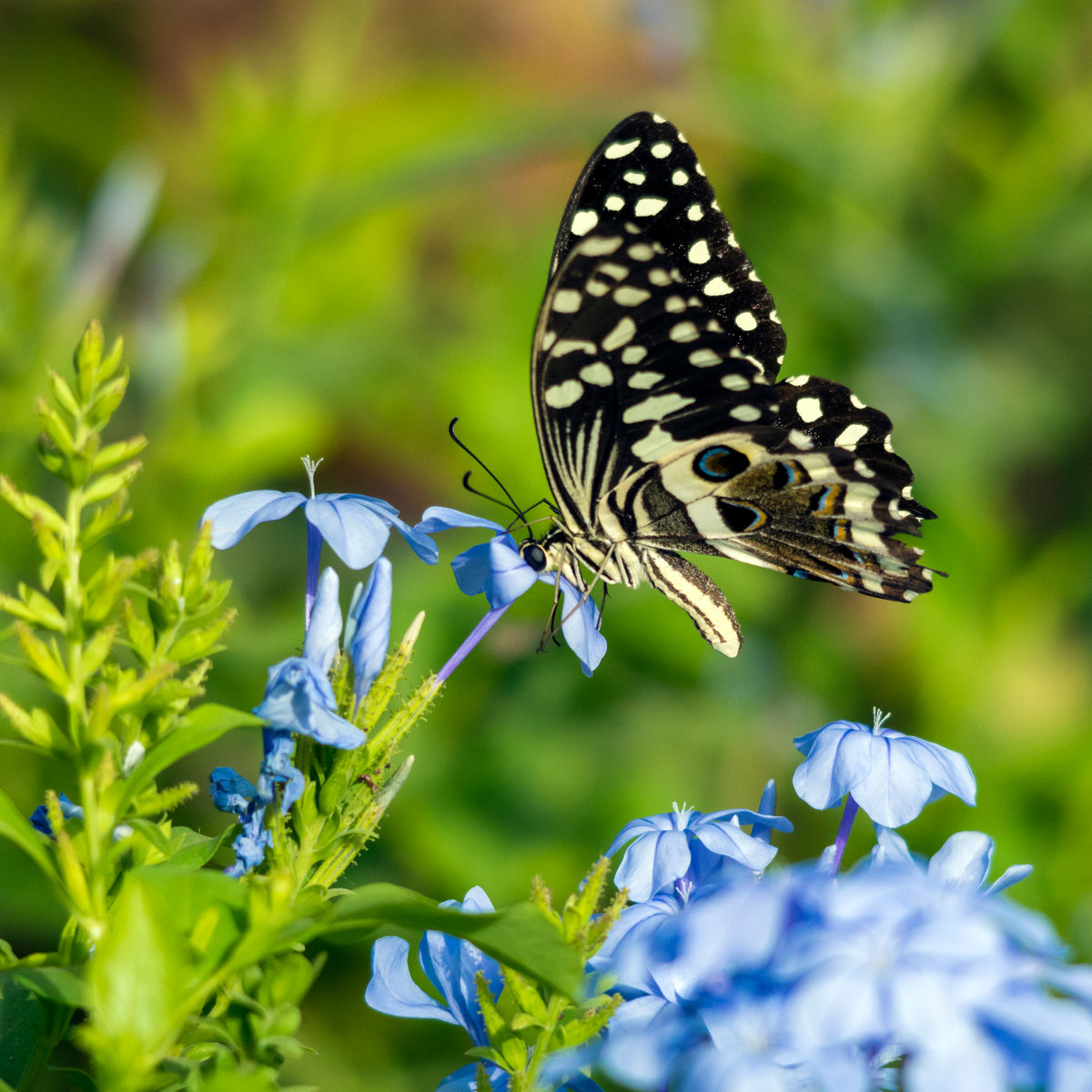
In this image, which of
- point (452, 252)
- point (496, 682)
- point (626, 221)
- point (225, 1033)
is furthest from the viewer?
point (452, 252)

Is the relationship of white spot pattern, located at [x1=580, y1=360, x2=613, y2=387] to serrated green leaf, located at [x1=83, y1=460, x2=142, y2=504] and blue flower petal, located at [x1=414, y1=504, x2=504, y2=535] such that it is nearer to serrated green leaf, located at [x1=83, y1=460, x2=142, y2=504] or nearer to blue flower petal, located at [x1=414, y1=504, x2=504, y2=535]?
blue flower petal, located at [x1=414, y1=504, x2=504, y2=535]

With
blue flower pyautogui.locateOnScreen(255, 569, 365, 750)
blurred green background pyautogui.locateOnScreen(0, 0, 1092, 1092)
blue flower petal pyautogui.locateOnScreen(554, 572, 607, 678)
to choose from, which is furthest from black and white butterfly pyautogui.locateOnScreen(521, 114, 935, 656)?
blurred green background pyautogui.locateOnScreen(0, 0, 1092, 1092)

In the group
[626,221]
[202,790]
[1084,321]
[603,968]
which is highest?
[1084,321]

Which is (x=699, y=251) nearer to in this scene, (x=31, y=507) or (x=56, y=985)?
(x=31, y=507)

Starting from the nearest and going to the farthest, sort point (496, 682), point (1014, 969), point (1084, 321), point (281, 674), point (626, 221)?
1. point (1014, 969)
2. point (281, 674)
3. point (626, 221)
4. point (496, 682)
5. point (1084, 321)

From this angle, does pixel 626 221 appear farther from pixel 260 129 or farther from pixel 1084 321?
pixel 1084 321

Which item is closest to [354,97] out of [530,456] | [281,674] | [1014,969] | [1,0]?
[1,0]
